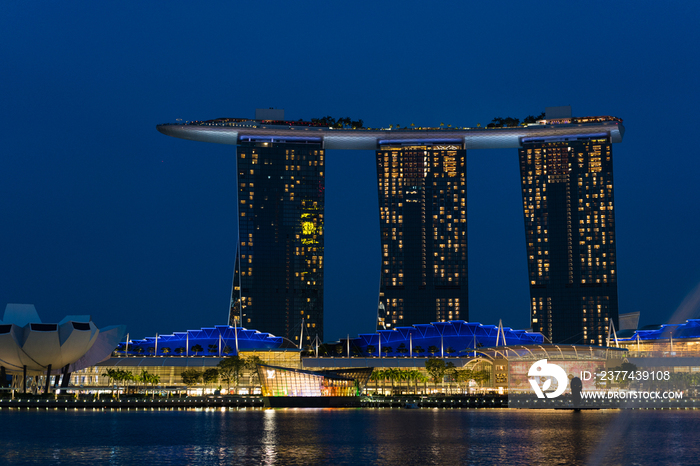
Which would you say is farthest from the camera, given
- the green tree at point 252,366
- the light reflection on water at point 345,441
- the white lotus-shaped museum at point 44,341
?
the green tree at point 252,366

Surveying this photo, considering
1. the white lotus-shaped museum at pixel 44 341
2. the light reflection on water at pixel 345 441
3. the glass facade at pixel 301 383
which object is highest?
the white lotus-shaped museum at pixel 44 341

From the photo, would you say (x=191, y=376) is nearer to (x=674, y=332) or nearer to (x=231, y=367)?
(x=231, y=367)

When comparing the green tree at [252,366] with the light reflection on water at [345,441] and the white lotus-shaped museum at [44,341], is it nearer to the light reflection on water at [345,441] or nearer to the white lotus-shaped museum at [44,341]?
the white lotus-shaped museum at [44,341]

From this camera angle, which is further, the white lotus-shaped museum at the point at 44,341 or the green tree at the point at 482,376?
the green tree at the point at 482,376

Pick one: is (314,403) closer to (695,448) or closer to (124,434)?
(124,434)

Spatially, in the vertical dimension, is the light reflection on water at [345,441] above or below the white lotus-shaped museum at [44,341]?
below

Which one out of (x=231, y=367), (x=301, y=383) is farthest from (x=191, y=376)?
(x=301, y=383)

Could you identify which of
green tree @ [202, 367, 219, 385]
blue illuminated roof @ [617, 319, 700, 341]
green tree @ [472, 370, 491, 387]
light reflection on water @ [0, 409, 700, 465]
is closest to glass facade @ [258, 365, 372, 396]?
green tree @ [202, 367, 219, 385]

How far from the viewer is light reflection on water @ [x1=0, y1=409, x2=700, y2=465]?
1967 inches

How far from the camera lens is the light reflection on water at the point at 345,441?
49969 millimetres

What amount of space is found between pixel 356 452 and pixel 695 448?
24.5 meters

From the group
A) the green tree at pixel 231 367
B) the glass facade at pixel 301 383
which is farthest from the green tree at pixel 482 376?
the green tree at pixel 231 367

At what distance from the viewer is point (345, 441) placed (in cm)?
6322

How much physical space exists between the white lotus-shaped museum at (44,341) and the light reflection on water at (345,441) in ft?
124
